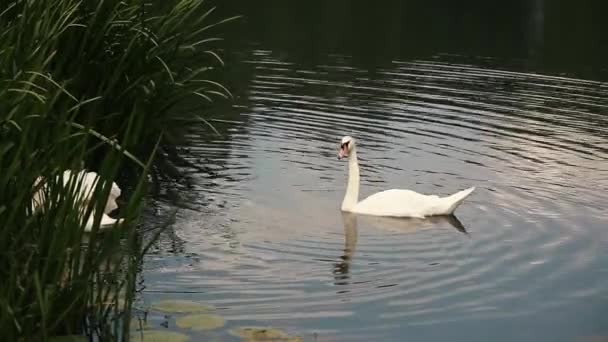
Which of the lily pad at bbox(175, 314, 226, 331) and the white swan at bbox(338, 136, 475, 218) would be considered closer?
the lily pad at bbox(175, 314, 226, 331)

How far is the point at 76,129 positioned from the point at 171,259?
1.61 meters

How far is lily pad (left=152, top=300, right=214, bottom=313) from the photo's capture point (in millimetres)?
9727

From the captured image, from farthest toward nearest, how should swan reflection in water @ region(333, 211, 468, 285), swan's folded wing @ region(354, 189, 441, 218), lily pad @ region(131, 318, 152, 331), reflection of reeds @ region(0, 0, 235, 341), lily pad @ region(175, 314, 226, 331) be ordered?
swan's folded wing @ region(354, 189, 441, 218), swan reflection in water @ region(333, 211, 468, 285), lily pad @ region(175, 314, 226, 331), lily pad @ region(131, 318, 152, 331), reflection of reeds @ region(0, 0, 235, 341)

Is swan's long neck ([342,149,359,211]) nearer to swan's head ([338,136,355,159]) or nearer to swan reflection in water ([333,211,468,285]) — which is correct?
swan reflection in water ([333,211,468,285])

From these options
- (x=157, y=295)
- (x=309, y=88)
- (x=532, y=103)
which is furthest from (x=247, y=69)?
(x=157, y=295)

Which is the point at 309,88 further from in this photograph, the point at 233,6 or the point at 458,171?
the point at 233,6

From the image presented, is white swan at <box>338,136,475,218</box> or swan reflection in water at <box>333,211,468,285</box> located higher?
white swan at <box>338,136,475,218</box>

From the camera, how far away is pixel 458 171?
16.3m

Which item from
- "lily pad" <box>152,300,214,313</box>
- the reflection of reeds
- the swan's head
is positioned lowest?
"lily pad" <box>152,300,214,313</box>

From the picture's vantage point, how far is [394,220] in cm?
1347

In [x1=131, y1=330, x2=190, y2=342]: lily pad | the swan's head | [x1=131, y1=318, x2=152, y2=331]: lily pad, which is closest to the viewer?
[x1=131, y1=330, x2=190, y2=342]: lily pad

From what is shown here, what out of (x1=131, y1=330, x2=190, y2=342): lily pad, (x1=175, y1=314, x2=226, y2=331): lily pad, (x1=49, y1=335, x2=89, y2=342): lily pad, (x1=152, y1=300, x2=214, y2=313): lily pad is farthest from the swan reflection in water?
(x1=49, y1=335, x2=89, y2=342): lily pad

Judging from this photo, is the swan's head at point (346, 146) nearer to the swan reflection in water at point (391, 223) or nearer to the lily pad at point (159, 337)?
the swan reflection in water at point (391, 223)

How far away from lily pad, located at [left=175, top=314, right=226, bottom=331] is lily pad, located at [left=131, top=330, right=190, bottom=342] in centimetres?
28
